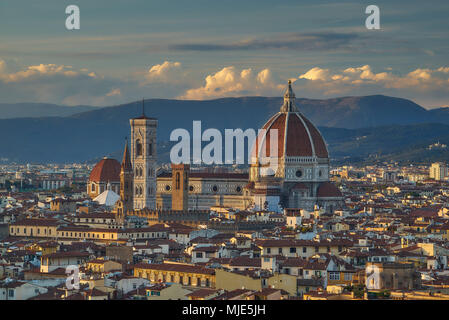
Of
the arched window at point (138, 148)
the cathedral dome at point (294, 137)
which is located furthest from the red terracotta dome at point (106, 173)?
the cathedral dome at point (294, 137)

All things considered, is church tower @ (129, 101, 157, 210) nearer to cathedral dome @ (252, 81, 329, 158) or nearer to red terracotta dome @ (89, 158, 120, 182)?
cathedral dome @ (252, 81, 329, 158)

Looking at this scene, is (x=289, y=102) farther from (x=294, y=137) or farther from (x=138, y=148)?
(x=138, y=148)

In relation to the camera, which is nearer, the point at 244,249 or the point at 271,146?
the point at 244,249

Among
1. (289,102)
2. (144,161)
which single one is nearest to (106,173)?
(144,161)

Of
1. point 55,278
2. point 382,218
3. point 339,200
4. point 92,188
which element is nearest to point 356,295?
point 55,278

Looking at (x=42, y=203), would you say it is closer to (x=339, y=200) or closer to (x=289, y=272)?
(x=339, y=200)

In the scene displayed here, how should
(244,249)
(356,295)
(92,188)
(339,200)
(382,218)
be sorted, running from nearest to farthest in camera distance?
(356,295) < (244,249) < (382,218) < (339,200) < (92,188)

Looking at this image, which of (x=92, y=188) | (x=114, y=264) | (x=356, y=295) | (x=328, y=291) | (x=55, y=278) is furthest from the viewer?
(x=92, y=188)
